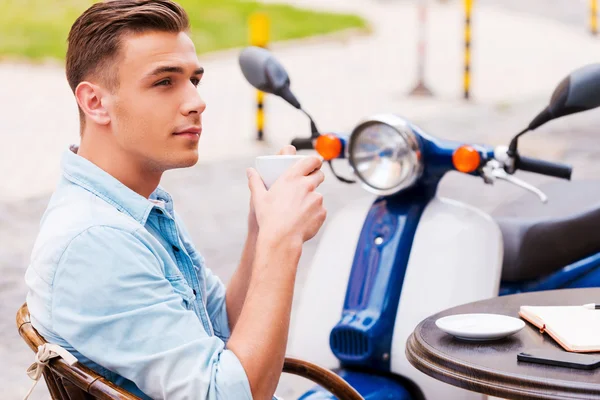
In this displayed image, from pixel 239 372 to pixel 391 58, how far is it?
13444 mm

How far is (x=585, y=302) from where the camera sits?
2.26 meters

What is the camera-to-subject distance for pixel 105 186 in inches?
74.7

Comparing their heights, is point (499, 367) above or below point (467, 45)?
below

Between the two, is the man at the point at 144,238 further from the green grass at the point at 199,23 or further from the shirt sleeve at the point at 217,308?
the green grass at the point at 199,23

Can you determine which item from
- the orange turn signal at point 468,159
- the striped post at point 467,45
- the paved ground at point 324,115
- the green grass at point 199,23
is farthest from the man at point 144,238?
the green grass at point 199,23

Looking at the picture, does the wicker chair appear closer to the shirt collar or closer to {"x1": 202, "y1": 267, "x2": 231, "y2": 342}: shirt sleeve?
the shirt collar

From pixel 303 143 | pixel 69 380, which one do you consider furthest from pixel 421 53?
pixel 69 380

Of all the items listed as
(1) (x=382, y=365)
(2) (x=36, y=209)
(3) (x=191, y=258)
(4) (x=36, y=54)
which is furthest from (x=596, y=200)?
(4) (x=36, y=54)

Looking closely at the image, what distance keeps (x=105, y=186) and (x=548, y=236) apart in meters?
1.74

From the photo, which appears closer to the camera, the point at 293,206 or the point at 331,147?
the point at 293,206

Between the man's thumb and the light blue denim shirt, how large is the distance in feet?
0.69

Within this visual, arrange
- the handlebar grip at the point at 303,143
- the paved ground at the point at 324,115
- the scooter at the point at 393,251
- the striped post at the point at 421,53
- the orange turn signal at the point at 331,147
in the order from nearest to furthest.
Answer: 1. the scooter at the point at 393,251
2. the orange turn signal at the point at 331,147
3. the handlebar grip at the point at 303,143
4. the paved ground at the point at 324,115
5. the striped post at the point at 421,53

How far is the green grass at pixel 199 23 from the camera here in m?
14.4

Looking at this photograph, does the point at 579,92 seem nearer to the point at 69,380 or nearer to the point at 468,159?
the point at 468,159
